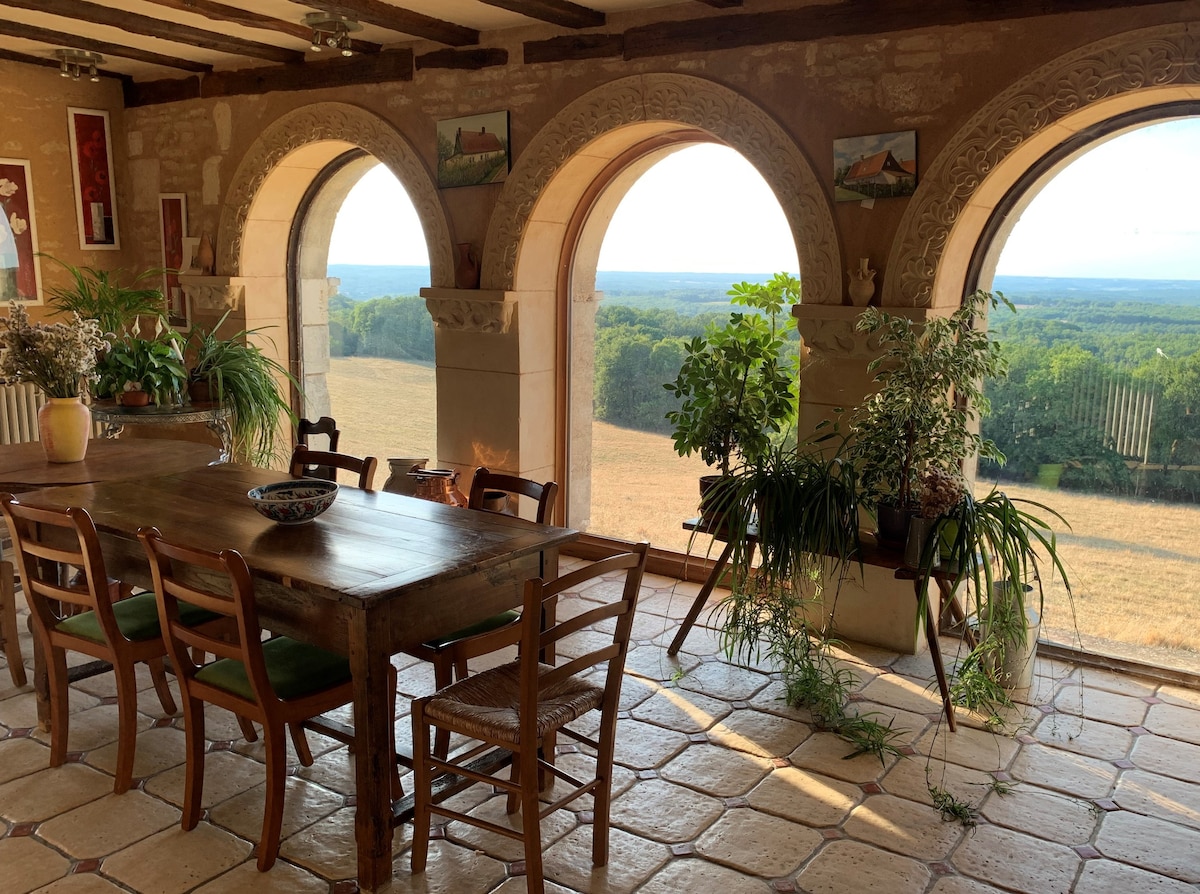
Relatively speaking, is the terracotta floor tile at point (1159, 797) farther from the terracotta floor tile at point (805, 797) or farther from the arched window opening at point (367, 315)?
the arched window opening at point (367, 315)

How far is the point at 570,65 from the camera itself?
5.01 m

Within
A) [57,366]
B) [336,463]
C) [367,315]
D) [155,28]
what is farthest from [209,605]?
[367,315]

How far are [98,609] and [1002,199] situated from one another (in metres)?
3.80

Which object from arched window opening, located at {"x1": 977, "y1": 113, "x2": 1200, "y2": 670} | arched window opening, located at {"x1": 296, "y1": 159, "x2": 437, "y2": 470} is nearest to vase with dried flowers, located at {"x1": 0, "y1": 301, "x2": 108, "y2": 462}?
arched window opening, located at {"x1": 296, "y1": 159, "x2": 437, "y2": 470}

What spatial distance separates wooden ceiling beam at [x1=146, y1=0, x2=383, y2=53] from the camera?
4754 millimetres

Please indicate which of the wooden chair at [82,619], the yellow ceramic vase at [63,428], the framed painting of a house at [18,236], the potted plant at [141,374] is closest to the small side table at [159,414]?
the potted plant at [141,374]

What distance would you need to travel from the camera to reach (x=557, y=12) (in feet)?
15.2

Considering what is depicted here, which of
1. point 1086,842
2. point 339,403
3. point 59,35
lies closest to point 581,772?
point 1086,842

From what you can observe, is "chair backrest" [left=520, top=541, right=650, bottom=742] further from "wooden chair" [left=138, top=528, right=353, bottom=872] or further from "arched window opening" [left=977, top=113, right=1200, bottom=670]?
"arched window opening" [left=977, top=113, right=1200, bottom=670]

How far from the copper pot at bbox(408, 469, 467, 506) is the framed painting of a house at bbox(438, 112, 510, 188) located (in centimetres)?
160

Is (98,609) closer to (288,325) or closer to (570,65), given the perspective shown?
(570,65)

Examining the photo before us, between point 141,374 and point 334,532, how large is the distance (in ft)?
9.82

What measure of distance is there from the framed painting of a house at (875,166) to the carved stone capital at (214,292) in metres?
4.13

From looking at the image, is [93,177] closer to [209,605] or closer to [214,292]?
[214,292]
